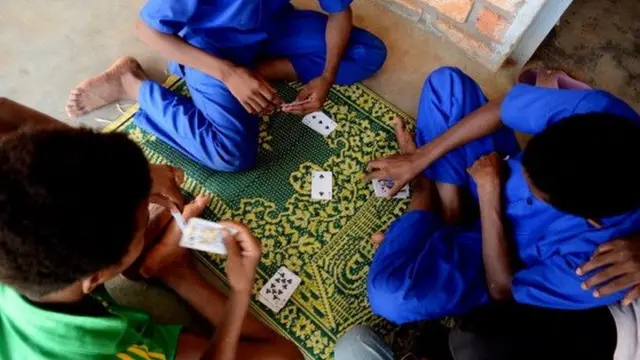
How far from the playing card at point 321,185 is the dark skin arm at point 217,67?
1.09 ft

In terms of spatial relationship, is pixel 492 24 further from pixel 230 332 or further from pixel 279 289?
pixel 230 332

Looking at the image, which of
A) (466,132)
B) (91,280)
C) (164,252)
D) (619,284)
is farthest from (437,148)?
(91,280)

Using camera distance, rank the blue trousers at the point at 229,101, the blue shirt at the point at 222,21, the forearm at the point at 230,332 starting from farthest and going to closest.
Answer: the blue trousers at the point at 229,101 → the blue shirt at the point at 222,21 → the forearm at the point at 230,332

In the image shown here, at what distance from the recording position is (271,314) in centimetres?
180

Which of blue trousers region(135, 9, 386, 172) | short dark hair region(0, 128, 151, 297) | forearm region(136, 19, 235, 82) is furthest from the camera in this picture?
blue trousers region(135, 9, 386, 172)

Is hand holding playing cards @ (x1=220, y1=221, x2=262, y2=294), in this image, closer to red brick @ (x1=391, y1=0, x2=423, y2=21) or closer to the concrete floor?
the concrete floor

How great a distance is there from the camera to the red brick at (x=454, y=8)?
213 centimetres

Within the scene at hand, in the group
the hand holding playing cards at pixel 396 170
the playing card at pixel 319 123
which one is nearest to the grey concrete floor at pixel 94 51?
the playing card at pixel 319 123

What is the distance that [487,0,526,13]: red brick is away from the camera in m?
1.96

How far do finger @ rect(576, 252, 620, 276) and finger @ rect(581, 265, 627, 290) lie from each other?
1cm

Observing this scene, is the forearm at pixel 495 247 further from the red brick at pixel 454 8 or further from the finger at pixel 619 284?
the red brick at pixel 454 8

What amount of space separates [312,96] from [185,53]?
18.3 inches

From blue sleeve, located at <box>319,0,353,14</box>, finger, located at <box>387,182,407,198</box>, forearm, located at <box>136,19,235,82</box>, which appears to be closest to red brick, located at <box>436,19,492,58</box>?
blue sleeve, located at <box>319,0,353,14</box>

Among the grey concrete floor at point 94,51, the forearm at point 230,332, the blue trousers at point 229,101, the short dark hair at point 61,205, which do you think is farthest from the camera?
the grey concrete floor at point 94,51
